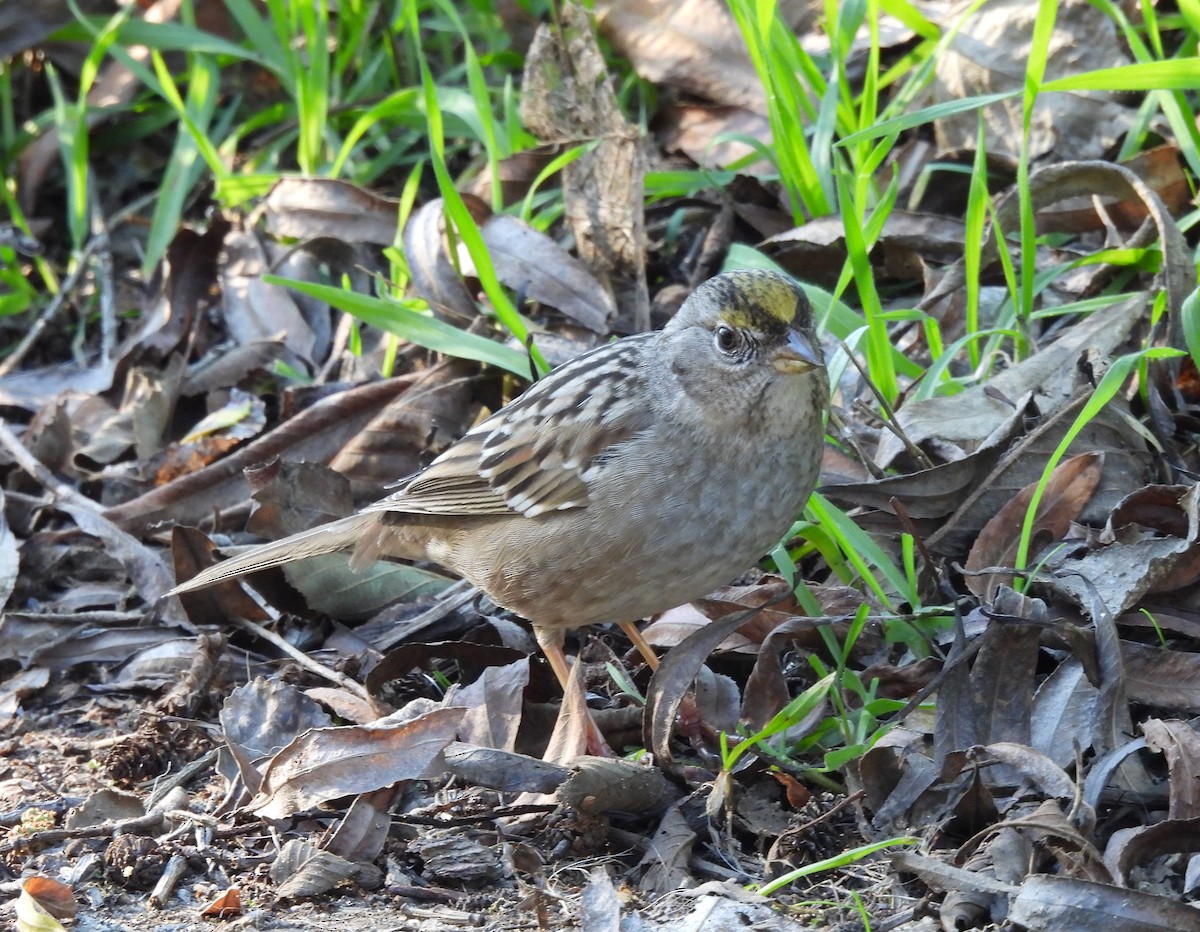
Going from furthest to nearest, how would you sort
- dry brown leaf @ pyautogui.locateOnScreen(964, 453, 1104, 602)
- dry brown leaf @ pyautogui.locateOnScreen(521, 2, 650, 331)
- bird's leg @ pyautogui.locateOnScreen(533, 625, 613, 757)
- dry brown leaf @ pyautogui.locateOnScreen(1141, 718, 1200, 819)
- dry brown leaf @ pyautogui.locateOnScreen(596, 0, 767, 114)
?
dry brown leaf @ pyautogui.locateOnScreen(596, 0, 767, 114) → dry brown leaf @ pyautogui.locateOnScreen(521, 2, 650, 331) → dry brown leaf @ pyautogui.locateOnScreen(964, 453, 1104, 602) → bird's leg @ pyautogui.locateOnScreen(533, 625, 613, 757) → dry brown leaf @ pyautogui.locateOnScreen(1141, 718, 1200, 819)

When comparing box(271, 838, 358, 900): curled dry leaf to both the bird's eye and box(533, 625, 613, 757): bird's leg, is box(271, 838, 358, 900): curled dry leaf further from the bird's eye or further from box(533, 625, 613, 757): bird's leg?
the bird's eye

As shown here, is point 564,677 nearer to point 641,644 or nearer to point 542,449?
point 641,644

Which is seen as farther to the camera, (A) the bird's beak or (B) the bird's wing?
(B) the bird's wing

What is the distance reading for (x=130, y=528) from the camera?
4.54 metres

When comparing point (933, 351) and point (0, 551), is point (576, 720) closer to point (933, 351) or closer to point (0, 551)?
point (933, 351)

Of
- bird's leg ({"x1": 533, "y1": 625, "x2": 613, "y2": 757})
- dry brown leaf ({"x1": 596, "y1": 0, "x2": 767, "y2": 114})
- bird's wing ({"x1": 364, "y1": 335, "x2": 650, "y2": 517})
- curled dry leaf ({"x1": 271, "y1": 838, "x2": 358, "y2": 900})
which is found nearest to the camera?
curled dry leaf ({"x1": 271, "y1": 838, "x2": 358, "y2": 900})

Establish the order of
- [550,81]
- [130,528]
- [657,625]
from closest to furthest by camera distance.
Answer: [657,625] < [130,528] < [550,81]

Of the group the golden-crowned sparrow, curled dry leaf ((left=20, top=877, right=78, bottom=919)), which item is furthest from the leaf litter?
the golden-crowned sparrow

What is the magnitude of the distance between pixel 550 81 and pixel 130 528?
2.00 metres

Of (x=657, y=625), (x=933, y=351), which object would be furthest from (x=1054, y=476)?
(x=657, y=625)

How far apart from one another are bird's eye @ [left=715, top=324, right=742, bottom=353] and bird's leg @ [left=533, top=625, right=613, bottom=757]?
857mm

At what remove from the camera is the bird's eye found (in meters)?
3.50

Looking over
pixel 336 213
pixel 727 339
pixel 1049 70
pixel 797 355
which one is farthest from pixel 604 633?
pixel 1049 70

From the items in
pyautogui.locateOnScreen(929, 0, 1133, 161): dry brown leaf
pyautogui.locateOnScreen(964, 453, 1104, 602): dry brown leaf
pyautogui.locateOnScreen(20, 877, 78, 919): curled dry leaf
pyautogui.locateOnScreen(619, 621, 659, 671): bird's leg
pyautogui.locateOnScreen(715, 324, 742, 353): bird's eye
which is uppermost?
pyautogui.locateOnScreen(929, 0, 1133, 161): dry brown leaf
